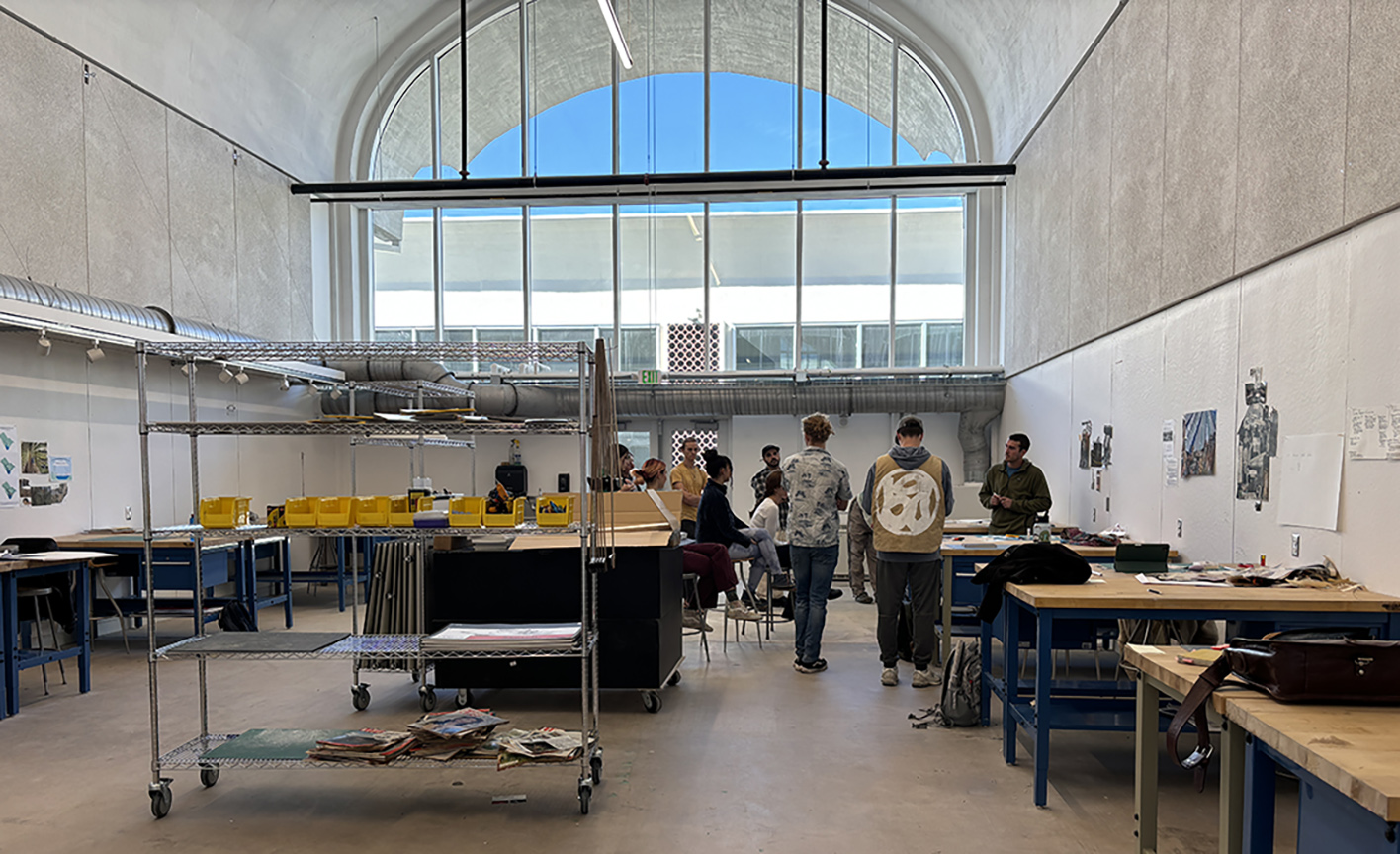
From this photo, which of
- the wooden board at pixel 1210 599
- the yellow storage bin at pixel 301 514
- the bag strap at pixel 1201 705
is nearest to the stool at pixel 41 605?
the yellow storage bin at pixel 301 514

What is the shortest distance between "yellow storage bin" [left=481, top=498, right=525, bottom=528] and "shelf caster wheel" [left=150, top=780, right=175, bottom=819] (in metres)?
1.62

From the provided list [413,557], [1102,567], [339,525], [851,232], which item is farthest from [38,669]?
[851,232]

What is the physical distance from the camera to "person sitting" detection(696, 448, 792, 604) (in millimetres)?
6426

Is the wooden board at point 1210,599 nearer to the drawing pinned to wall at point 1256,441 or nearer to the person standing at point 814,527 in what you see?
the drawing pinned to wall at point 1256,441

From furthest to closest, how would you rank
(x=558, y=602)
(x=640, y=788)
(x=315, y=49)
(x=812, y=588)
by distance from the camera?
(x=315, y=49) → (x=812, y=588) → (x=558, y=602) → (x=640, y=788)

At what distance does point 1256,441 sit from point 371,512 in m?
4.27

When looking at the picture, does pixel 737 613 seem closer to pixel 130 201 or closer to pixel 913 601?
pixel 913 601

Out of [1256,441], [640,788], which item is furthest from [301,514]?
[1256,441]

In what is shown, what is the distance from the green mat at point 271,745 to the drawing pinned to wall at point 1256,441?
4.44 m

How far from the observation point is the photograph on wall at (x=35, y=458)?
6836 millimetres

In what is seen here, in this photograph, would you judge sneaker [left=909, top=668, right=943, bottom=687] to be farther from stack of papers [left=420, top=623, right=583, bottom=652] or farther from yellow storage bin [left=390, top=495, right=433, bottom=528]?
yellow storage bin [left=390, top=495, right=433, bottom=528]

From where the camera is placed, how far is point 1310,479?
13.1ft

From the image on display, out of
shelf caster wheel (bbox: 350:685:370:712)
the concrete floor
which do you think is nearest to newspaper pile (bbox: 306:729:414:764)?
the concrete floor

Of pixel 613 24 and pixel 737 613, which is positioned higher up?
pixel 613 24
